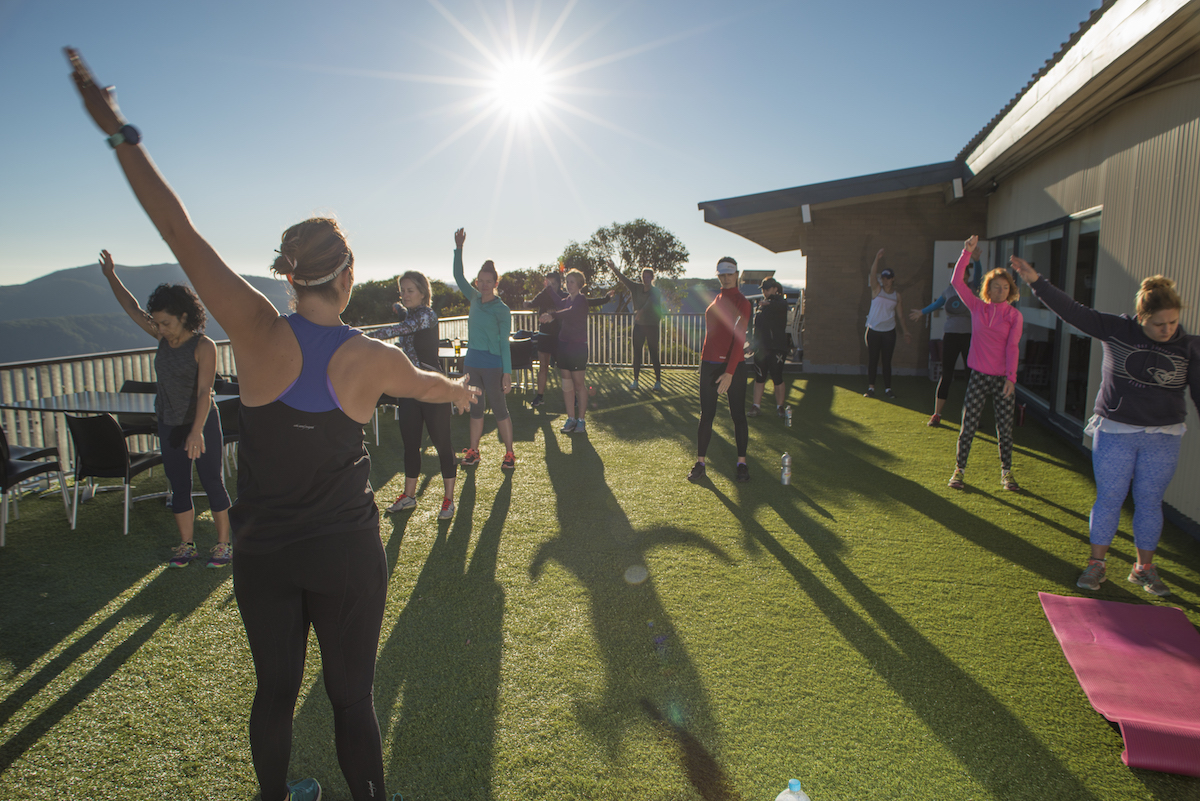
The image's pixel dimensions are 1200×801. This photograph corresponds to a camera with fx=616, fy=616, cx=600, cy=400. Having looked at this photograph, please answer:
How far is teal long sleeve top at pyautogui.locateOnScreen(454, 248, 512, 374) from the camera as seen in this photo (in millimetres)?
5465

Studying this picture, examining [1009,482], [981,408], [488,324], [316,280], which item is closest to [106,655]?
[316,280]

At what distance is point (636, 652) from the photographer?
304cm

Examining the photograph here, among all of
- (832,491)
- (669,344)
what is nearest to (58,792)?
(832,491)

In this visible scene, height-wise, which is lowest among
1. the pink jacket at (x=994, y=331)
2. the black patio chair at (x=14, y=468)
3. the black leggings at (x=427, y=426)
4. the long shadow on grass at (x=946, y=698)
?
the long shadow on grass at (x=946, y=698)

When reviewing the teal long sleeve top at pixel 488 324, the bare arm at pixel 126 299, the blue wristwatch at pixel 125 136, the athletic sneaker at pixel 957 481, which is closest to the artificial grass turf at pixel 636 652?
the athletic sneaker at pixel 957 481

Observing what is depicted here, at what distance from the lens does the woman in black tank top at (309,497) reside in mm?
1556

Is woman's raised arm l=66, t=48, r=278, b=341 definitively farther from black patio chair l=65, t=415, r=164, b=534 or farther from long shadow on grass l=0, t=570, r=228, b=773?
black patio chair l=65, t=415, r=164, b=534

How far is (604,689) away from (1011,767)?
158cm

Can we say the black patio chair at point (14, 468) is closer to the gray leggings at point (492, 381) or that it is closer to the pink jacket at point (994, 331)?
the gray leggings at point (492, 381)

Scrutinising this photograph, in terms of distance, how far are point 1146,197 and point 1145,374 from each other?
118 inches

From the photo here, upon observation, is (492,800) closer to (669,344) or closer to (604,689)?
(604,689)

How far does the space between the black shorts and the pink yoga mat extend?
511 centimetres

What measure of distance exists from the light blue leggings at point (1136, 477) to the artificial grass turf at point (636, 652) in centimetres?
37

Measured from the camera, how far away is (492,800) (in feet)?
7.04
